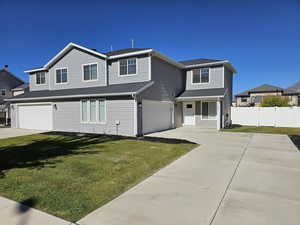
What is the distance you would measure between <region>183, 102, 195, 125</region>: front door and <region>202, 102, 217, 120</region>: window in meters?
0.99

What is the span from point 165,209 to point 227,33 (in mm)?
15023

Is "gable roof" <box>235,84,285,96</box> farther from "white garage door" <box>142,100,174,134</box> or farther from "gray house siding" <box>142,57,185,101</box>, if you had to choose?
"white garage door" <box>142,100,174,134</box>

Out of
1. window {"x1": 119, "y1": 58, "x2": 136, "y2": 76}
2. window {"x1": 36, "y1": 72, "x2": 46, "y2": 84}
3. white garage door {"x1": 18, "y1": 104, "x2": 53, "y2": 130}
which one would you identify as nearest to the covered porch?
window {"x1": 119, "y1": 58, "x2": 136, "y2": 76}

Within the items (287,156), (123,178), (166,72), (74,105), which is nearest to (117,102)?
(74,105)

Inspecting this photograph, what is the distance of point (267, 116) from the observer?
17266mm

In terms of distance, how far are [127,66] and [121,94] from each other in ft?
10.3

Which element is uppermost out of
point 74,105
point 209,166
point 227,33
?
point 227,33

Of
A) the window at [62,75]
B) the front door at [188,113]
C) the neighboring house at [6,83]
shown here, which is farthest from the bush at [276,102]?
the neighboring house at [6,83]

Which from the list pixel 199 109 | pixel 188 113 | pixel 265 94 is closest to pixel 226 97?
pixel 199 109

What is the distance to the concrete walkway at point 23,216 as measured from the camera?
8.38ft

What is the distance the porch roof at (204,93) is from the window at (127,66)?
15.9ft

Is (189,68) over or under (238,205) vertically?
over

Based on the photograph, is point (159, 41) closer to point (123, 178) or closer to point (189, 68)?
point (189, 68)

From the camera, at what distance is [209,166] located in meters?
5.27
